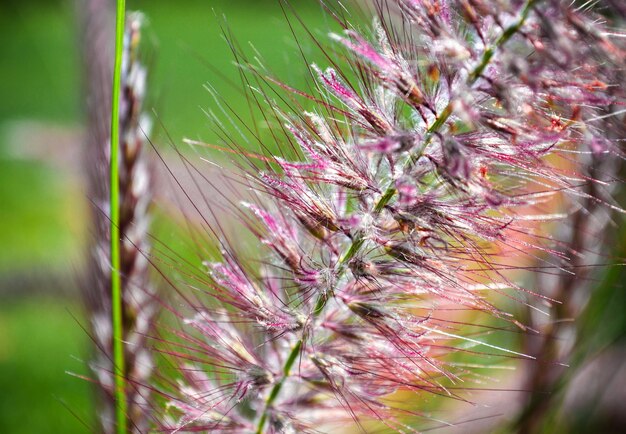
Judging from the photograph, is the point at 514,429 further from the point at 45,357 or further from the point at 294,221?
the point at 45,357

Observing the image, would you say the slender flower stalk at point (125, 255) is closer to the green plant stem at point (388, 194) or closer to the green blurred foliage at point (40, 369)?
the green plant stem at point (388, 194)

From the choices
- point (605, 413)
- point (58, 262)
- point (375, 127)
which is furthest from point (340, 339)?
point (58, 262)

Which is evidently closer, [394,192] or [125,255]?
[394,192]

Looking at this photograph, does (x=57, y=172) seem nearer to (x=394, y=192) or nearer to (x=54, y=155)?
(x=54, y=155)

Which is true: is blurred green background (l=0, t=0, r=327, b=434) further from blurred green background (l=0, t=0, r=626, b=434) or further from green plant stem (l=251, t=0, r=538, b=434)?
green plant stem (l=251, t=0, r=538, b=434)

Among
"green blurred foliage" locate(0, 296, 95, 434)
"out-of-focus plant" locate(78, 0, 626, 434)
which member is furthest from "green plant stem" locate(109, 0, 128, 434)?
"green blurred foliage" locate(0, 296, 95, 434)

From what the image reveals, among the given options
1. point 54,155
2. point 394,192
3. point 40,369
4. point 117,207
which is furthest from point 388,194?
point 54,155

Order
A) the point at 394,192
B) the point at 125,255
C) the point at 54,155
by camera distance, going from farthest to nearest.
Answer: the point at 54,155
the point at 125,255
the point at 394,192
